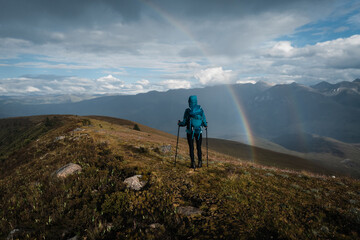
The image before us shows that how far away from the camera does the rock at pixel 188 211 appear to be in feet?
18.3

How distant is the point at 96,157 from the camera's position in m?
10.2

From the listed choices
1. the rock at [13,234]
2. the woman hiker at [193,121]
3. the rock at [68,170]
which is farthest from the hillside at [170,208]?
the woman hiker at [193,121]

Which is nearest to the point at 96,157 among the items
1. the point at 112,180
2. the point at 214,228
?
the point at 112,180

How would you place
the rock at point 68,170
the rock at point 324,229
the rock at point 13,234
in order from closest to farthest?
the rock at point 13,234 → the rock at point 324,229 → the rock at point 68,170

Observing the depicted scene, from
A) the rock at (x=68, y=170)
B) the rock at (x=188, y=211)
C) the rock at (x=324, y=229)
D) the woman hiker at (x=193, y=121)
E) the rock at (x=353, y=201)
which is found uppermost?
the woman hiker at (x=193, y=121)

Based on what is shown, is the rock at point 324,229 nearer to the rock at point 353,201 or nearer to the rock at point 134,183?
the rock at point 353,201

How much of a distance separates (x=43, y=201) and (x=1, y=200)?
226 centimetres

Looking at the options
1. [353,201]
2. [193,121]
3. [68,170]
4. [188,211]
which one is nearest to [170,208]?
[188,211]

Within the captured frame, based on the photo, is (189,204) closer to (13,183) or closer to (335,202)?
(335,202)

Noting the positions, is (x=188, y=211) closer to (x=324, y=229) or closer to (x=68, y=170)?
(x=324, y=229)

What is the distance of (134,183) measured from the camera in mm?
7191

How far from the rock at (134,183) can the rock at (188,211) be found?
198cm

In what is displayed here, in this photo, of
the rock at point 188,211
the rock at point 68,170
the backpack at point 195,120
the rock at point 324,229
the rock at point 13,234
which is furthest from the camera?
the backpack at point 195,120

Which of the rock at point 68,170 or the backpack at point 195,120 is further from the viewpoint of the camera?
the backpack at point 195,120
